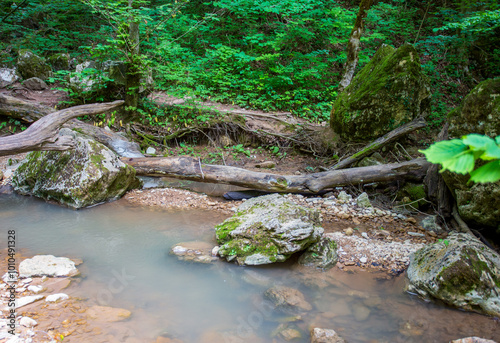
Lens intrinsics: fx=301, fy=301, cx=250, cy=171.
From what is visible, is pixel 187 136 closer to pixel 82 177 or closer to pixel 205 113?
pixel 205 113

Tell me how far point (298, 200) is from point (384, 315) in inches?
109

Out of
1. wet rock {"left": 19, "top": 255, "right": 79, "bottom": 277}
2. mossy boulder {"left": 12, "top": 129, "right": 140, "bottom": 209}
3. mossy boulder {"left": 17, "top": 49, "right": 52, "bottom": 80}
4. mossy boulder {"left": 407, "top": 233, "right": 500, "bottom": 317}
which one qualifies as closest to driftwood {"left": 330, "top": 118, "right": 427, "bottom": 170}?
mossy boulder {"left": 407, "top": 233, "right": 500, "bottom": 317}

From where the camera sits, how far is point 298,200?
5.58m

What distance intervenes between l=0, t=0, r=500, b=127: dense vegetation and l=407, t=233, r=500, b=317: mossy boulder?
17.6 feet

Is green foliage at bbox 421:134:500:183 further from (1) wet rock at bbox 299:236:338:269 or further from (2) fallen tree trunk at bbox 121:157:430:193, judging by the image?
(2) fallen tree trunk at bbox 121:157:430:193

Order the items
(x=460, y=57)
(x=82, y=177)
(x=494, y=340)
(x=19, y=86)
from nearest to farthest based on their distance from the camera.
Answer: (x=494, y=340) < (x=82, y=177) < (x=19, y=86) < (x=460, y=57)

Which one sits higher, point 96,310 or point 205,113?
point 205,113

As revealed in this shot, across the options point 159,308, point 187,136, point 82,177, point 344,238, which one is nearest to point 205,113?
point 187,136

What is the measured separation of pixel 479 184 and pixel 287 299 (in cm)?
305

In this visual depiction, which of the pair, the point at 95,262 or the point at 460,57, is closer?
the point at 95,262

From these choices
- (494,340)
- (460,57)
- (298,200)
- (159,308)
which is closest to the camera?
(494,340)

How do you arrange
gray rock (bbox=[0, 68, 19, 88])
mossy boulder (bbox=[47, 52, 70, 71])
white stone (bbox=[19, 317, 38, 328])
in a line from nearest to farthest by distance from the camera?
white stone (bbox=[19, 317, 38, 328]) → gray rock (bbox=[0, 68, 19, 88]) → mossy boulder (bbox=[47, 52, 70, 71])

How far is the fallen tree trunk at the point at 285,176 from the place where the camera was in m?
5.48

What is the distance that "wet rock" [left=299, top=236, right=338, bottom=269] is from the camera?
3762 millimetres
